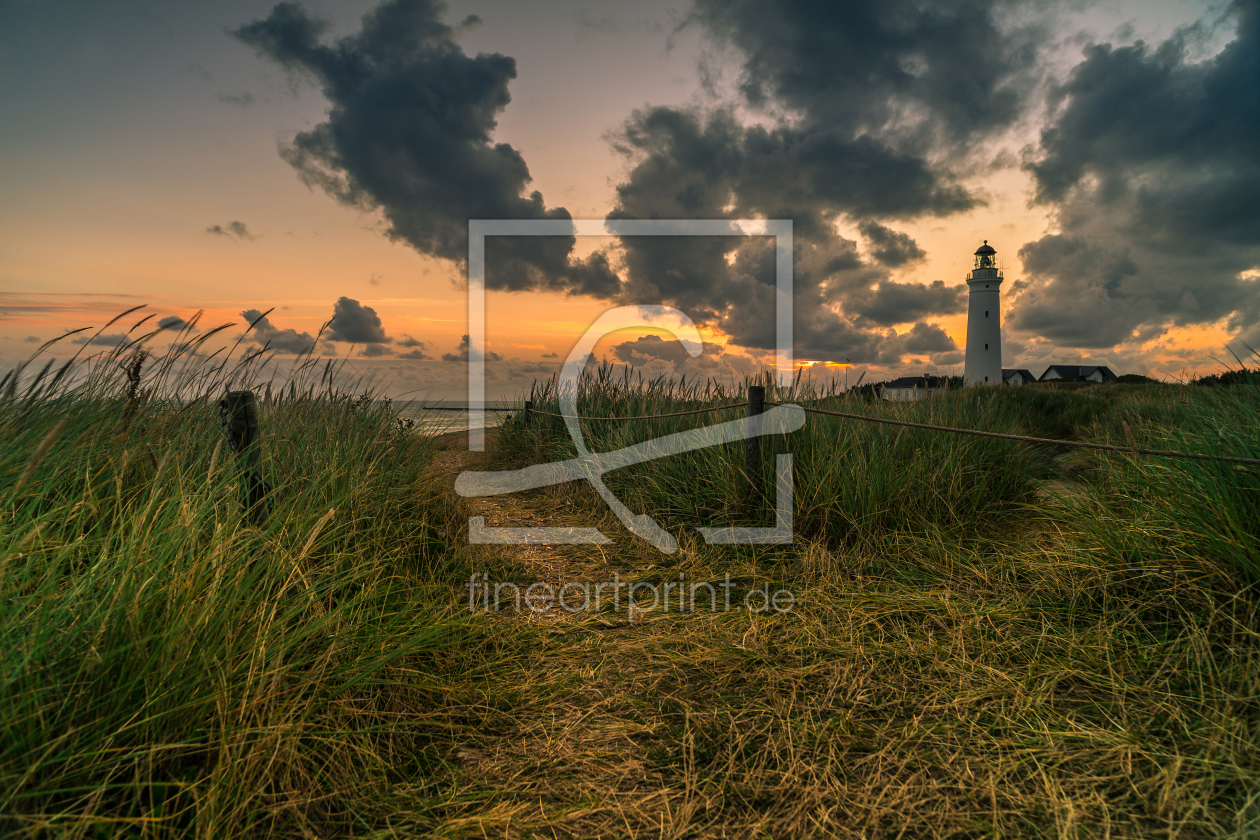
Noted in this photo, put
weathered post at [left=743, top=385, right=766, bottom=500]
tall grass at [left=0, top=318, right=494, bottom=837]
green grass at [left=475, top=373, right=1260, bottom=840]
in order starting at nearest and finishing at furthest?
tall grass at [left=0, top=318, right=494, bottom=837]
green grass at [left=475, top=373, right=1260, bottom=840]
weathered post at [left=743, top=385, right=766, bottom=500]

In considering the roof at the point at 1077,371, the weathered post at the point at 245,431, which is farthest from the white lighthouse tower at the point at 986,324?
the weathered post at the point at 245,431

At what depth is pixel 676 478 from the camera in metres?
4.85

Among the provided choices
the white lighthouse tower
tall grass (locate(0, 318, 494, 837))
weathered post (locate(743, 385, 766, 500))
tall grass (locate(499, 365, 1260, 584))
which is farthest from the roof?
tall grass (locate(0, 318, 494, 837))

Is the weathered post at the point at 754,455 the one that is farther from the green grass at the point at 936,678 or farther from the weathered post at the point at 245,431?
the weathered post at the point at 245,431

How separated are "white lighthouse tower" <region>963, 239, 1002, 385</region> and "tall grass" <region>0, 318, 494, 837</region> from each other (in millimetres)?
37614

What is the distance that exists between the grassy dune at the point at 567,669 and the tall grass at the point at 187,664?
1cm

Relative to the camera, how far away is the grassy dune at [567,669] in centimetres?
135

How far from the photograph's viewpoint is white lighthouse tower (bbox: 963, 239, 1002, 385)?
33.5m

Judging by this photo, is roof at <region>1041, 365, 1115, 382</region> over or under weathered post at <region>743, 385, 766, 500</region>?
over

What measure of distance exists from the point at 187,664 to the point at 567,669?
145 centimetres

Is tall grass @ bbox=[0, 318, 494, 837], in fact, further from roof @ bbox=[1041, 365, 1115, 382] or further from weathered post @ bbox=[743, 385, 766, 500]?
roof @ bbox=[1041, 365, 1115, 382]

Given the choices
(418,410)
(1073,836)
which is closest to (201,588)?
(1073,836)

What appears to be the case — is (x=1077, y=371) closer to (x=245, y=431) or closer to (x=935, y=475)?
(x=935, y=475)

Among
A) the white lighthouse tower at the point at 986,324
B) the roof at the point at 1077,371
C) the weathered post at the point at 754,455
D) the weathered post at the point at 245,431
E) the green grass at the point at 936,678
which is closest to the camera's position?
the green grass at the point at 936,678
